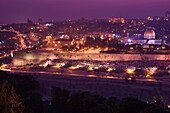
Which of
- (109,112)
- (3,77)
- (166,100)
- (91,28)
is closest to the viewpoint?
(109,112)

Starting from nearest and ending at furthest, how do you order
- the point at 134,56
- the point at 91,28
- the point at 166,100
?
the point at 166,100 < the point at 134,56 < the point at 91,28

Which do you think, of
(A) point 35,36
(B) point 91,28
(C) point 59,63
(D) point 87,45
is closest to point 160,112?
(C) point 59,63

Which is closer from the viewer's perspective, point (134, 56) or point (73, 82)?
point (73, 82)

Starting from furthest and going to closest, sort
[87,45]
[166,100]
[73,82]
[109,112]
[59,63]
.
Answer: [87,45] < [59,63] < [73,82] < [166,100] < [109,112]

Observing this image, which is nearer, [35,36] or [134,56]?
[134,56]

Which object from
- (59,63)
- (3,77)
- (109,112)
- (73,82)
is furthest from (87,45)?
(109,112)

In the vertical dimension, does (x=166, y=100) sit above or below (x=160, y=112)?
below

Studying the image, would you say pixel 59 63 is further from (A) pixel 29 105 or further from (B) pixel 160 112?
(B) pixel 160 112

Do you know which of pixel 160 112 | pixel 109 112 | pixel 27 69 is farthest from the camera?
pixel 27 69

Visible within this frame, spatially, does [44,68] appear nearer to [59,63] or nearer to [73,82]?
[59,63]
